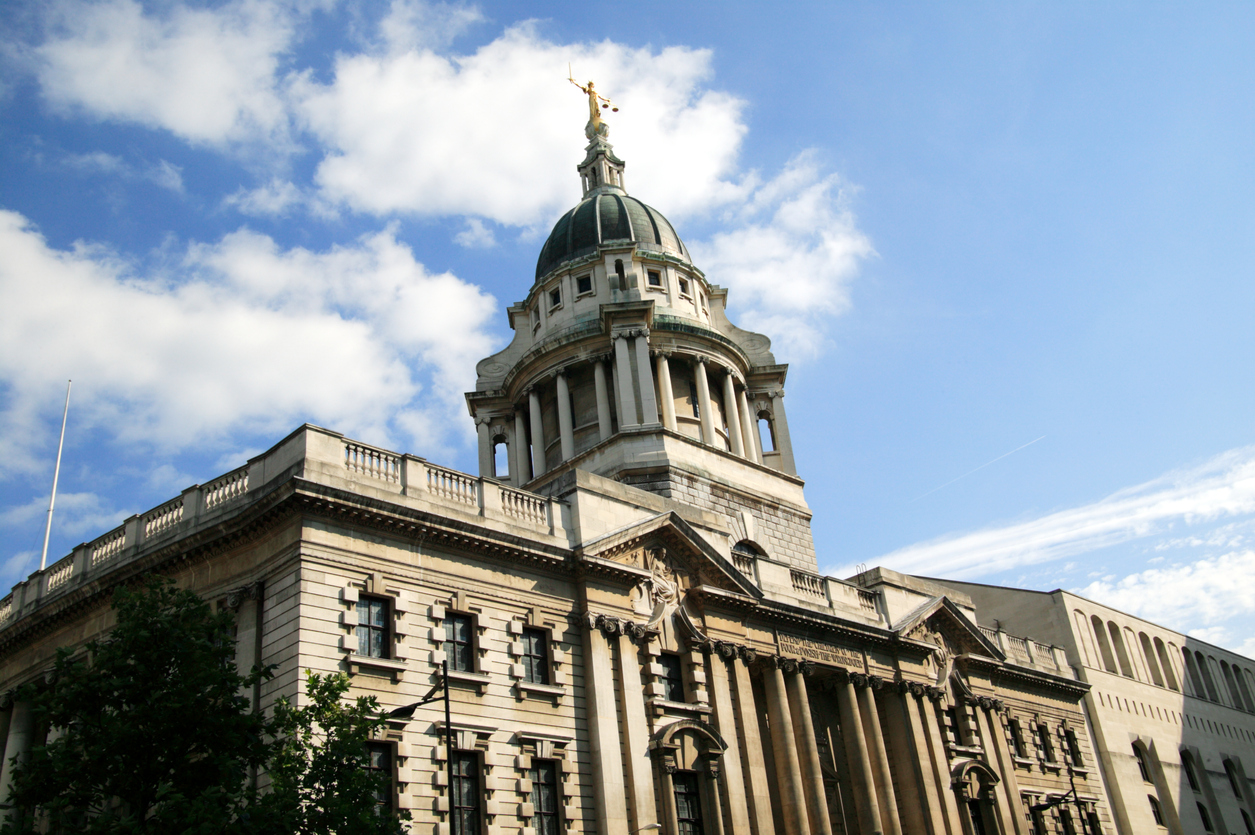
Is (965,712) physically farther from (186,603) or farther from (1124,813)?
(186,603)

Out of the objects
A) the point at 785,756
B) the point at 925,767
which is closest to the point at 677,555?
the point at 785,756

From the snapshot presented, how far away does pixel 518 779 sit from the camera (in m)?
27.3

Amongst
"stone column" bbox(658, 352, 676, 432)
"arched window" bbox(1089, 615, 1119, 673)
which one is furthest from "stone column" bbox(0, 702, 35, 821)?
"arched window" bbox(1089, 615, 1119, 673)

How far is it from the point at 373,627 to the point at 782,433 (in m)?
31.1

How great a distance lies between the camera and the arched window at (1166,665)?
6406 centimetres

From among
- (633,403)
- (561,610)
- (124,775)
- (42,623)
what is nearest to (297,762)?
(124,775)

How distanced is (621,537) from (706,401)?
60.1 feet

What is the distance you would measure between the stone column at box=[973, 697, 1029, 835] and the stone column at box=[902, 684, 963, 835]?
4385 millimetres

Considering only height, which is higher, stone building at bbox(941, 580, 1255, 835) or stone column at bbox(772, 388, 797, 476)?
stone column at bbox(772, 388, 797, 476)

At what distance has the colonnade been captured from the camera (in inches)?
1877

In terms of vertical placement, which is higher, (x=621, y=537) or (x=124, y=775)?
(x=621, y=537)

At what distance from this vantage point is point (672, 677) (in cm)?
3331

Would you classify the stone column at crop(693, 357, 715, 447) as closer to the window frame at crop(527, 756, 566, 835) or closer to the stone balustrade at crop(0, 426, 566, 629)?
the stone balustrade at crop(0, 426, 566, 629)

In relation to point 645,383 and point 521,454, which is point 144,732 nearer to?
point 645,383
